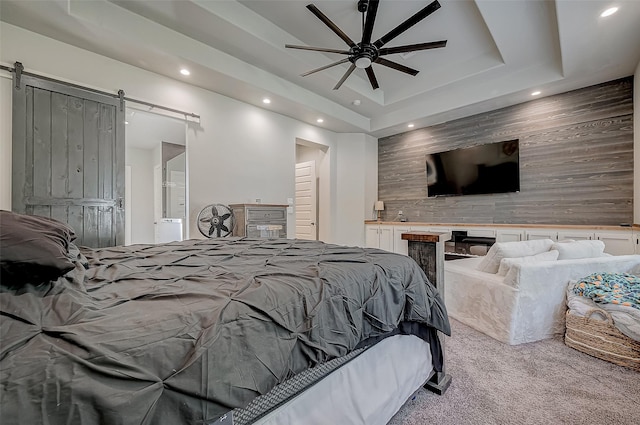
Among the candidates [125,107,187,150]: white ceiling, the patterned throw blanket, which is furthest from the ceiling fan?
the patterned throw blanket

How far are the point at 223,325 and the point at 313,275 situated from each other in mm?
451

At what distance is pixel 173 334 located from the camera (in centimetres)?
66

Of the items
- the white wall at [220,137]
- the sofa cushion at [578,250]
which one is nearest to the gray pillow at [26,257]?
the white wall at [220,137]

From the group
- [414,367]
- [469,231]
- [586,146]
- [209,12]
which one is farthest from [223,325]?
[586,146]

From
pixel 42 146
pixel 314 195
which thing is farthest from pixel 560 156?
pixel 42 146

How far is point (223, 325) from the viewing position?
73cm

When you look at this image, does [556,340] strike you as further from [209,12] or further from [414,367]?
[209,12]

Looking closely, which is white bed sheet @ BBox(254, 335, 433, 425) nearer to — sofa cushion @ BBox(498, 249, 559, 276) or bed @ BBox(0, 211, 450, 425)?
bed @ BBox(0, 211, 450, 425)

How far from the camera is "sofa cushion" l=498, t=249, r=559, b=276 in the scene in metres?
2.33

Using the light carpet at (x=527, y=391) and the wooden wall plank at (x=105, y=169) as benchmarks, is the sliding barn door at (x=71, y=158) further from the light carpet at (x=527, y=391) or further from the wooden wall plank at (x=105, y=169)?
the light carpet at (x=527, y=391)

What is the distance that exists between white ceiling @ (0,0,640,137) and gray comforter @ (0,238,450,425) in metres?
2.62

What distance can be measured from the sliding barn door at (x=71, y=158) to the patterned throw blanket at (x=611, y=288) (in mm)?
4316

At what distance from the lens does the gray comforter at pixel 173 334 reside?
504mm

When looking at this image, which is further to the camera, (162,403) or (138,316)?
(138,316)
